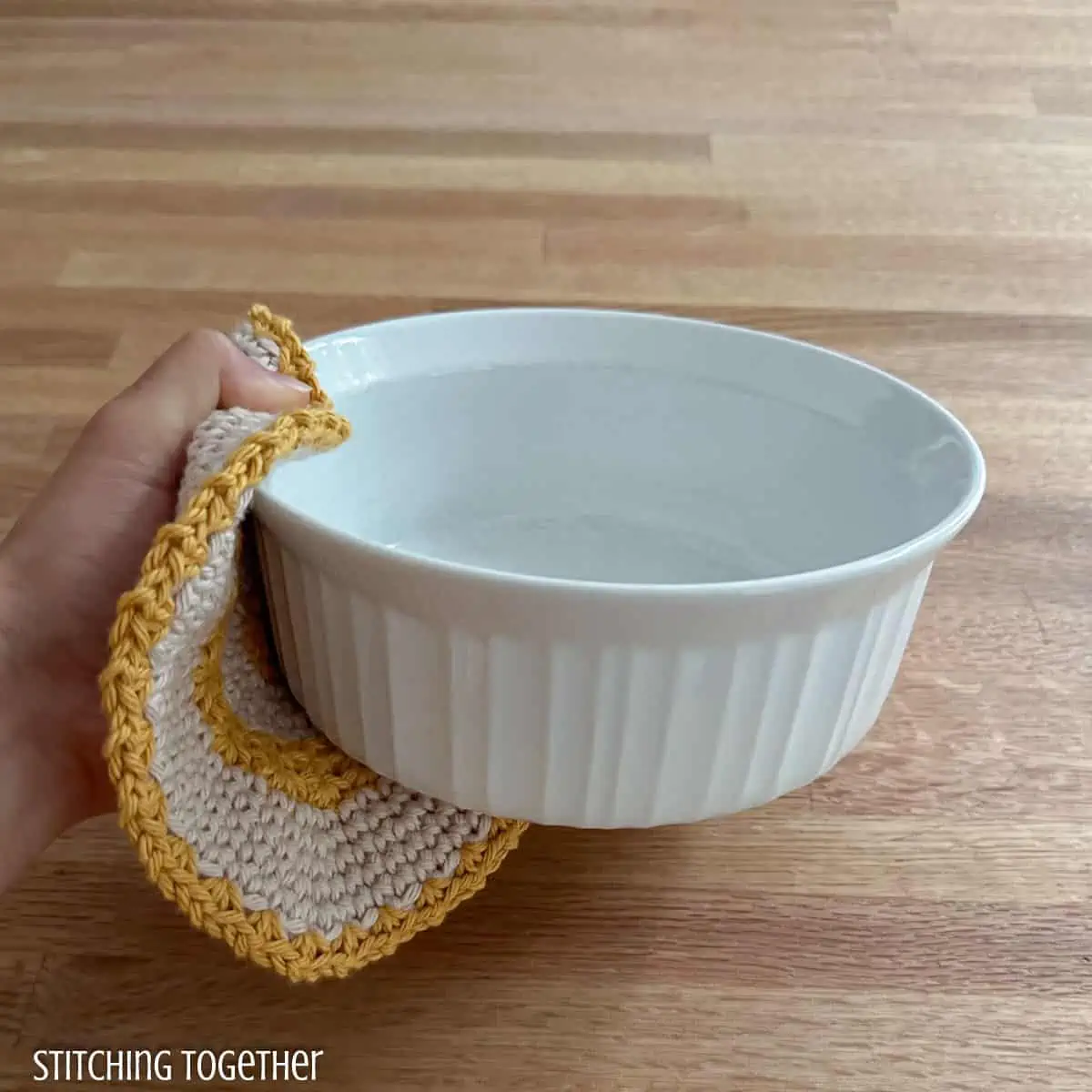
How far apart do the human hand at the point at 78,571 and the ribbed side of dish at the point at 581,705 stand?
5cm

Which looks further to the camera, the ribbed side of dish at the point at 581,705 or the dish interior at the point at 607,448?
the dish interior at the point at 607,448

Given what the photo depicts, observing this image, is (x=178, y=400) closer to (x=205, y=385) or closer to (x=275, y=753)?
(x=205, y=385)

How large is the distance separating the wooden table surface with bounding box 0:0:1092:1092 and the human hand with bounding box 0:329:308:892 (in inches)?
1.9

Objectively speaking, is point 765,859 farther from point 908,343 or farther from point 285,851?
point 908,343

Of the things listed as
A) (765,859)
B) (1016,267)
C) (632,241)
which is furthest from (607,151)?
(765,859)

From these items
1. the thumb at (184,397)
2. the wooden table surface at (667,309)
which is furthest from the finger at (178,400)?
the wooden table surface at (667,309)

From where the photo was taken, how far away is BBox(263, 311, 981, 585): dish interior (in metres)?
0.47

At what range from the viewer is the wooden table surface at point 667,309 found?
39 centimetres

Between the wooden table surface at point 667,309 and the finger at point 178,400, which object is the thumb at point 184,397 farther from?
the wooden table surface at point 667,309

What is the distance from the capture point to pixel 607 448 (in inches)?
20.1

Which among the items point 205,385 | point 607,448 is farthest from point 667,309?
point 205,385

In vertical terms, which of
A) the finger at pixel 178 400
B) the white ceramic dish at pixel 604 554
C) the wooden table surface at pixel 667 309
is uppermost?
the finger at pixel 178 400

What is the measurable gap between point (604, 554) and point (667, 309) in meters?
0.32

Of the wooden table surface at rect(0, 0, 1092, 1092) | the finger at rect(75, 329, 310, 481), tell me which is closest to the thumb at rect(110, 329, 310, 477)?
the finger at rect(75, 329, 310, 481)
